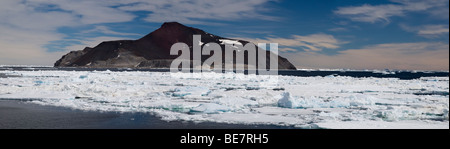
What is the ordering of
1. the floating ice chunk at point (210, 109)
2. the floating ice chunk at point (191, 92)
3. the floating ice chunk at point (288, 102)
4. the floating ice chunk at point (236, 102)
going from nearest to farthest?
the floating ice chunk at point (210, 109), the floating ice chunk at point (288, 102), the floating ice chunk at point (236, 102), the floating ice chunk at point (191, 92)

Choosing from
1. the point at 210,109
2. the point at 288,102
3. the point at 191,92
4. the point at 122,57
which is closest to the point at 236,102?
the point at 288,102

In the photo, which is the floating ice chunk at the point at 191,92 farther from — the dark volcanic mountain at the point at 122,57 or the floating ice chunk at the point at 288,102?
the dark volcanic mountain at the point at 122,57

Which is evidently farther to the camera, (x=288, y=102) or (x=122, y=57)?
(x=122, y=57)

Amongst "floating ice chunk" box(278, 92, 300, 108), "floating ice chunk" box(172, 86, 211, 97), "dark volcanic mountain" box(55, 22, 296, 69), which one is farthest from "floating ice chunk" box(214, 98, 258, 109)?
"dark volcanic mountain" box(55, 22, 296, 69)

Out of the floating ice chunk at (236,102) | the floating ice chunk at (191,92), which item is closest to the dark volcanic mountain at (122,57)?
the floating ice chunk at (191,92)

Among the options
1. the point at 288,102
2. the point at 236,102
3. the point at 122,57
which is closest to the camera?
the point at 288,102

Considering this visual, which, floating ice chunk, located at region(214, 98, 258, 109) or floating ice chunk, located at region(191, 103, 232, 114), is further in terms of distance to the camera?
floating ice chunk, located at region(214, 98, 258, 109)

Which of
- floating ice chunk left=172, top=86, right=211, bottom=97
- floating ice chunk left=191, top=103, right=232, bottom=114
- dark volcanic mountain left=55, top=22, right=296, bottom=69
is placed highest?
dark volcanic mountain left=55, top=22, right=296, bottom=69

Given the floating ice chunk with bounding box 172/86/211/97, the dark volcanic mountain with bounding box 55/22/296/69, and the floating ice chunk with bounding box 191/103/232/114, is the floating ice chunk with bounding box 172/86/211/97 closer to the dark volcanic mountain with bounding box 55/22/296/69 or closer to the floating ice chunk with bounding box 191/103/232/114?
the floating ice chunk with bounding box 191/103/232/114

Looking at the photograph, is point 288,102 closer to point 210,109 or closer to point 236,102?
point 236,102

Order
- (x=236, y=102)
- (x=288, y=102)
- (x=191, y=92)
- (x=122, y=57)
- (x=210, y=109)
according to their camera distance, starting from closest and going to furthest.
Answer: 1. (x=210, y=109)
2. (x=288, y=102)
3. (x=236, y=102)
4. (x=191, y=92)
5. (x=122, y=57)

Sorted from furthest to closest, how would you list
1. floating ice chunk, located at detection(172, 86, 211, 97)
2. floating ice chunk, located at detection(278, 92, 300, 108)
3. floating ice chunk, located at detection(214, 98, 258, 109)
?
floating ice chunk, located at detection(172, 86, 211, 97) < floating ice chunk, located at detection(214, 98, 258, 109) < floating ice chunk, located at detection(278, 92, 300, 108)
